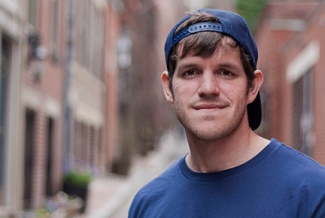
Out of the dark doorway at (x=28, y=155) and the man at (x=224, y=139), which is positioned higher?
the man at (x=224, y=139)

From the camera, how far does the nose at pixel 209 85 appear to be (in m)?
2.31

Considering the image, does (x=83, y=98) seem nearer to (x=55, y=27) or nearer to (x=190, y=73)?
(x=55, y=27)

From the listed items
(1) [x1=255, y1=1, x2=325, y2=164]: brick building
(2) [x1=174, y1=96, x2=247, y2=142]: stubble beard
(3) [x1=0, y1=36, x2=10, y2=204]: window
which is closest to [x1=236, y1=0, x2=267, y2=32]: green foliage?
(1) [x1=255, y1=1, x2=325, y2=164]: brick building

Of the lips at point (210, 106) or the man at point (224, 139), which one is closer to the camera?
the man at point (224, 139)

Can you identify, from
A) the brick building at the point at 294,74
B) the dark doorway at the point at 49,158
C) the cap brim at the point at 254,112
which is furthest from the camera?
the dark doorway at the point at 49,158

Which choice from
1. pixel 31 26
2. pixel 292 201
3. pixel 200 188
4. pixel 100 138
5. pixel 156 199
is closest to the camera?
pixel 292 201

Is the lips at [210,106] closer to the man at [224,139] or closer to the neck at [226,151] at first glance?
the man at [224,139]

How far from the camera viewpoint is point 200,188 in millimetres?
2391

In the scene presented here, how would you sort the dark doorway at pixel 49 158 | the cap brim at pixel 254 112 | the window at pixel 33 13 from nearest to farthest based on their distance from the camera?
the cap brim at pixel 254 112 < the window at pixel 33 13 < the dark doorway at pixel 49 158

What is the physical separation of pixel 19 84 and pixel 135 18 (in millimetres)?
28694

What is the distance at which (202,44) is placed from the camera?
2283 millimetres

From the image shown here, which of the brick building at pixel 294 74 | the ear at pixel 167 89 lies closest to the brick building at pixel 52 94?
the brick building at pixel 294 74

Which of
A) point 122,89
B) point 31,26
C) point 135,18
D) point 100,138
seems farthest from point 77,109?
point 135,18

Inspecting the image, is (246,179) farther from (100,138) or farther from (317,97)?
(100,138)
